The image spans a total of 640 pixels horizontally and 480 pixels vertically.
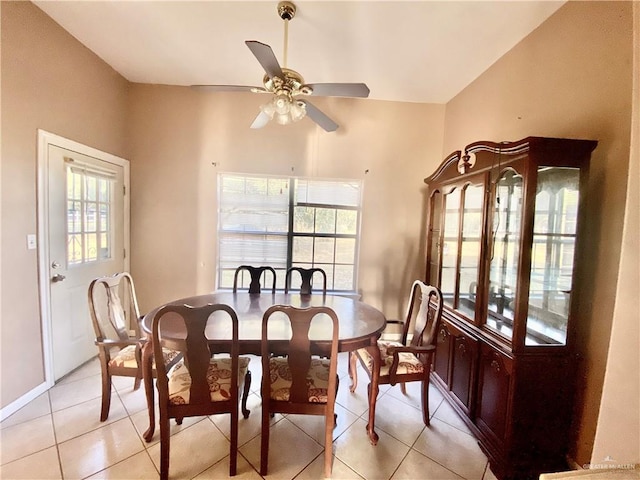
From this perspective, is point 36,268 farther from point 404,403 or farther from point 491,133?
point 491,133

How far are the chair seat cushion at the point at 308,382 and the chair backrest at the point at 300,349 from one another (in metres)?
0.05

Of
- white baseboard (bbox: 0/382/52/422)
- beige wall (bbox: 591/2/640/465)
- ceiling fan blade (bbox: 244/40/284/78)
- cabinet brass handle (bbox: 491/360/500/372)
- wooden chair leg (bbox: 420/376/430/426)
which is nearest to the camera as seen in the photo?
beige wall (bbox: 591/2/640/465)

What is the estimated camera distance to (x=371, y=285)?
3299 mm

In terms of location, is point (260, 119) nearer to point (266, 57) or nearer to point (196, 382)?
point (266, 57)

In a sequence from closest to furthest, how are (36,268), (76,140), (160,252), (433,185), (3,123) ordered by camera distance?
(3,123), (36,268), (76,140), (433,185), (160,252)

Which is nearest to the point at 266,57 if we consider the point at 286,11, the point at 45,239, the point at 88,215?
the point at 286,11

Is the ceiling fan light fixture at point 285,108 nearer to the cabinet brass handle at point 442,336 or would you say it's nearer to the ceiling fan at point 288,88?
the ceiling fan at point 288,88

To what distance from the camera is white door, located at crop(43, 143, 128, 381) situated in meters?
2.21

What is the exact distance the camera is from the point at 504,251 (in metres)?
1.87

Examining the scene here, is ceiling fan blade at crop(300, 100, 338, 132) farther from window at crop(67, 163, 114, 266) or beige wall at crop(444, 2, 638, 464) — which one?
window at crop(67, 163, 114, 266)

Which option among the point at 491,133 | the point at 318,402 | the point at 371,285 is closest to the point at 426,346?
the point at 318,402

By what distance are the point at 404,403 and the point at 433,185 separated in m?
2.01

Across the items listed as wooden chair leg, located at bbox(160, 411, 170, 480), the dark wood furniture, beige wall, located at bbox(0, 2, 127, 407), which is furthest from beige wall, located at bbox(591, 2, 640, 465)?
beige wall, located at bbox(0, 2, 127, 407)

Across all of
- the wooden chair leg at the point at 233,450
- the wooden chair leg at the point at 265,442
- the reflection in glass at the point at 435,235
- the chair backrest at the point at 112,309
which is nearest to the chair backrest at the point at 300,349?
the wooden chair leg at the point at 265,442
